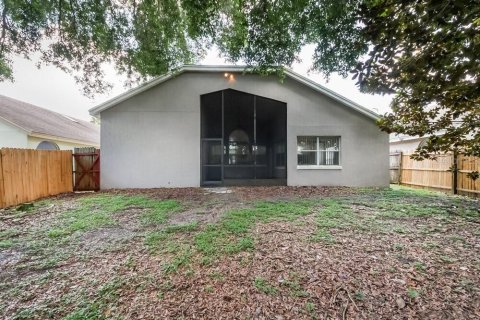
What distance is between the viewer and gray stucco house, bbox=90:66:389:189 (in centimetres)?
996

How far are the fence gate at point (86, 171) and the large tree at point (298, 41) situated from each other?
2.98 metres

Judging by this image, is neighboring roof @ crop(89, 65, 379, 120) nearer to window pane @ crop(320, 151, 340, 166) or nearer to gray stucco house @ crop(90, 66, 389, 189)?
gray stucco house @ crop(90, 66, 389, 189)

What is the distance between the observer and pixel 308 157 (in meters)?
10.6

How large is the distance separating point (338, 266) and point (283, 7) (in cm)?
641

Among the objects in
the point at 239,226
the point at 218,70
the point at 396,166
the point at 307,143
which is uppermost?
the point at 218,70

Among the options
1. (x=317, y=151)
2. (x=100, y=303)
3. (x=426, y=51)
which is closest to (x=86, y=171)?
(x=100, y=303)

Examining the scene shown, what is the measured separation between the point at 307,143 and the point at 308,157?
2.22ft

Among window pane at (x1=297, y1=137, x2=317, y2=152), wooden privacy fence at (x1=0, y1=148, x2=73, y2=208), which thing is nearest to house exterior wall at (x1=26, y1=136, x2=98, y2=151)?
wooden privacy fence at (x1=0, y1=148, x2=73, y2=208)

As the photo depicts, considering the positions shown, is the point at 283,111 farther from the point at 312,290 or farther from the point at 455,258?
the point at 312,290

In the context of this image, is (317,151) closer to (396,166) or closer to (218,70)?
(396,166)

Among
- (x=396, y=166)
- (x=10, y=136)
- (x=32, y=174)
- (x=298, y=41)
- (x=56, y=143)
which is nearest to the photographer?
(x=298, y=41)

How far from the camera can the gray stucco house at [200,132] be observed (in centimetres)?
996

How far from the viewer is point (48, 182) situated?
28.8 feet

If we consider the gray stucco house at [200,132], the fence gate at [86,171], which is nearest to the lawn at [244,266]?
the gray stucco house at [200,132]
